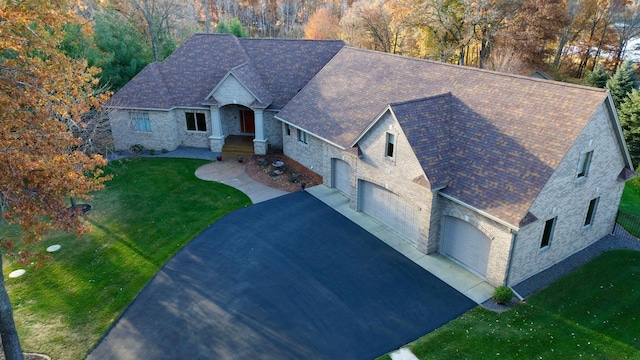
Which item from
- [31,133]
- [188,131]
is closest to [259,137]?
[188,131]

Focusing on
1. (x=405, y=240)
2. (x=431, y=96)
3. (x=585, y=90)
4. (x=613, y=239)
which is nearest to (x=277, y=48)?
(x=431, y=96)

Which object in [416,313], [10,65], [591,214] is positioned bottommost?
[416,313]

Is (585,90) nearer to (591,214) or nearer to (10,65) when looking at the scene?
(591,214)

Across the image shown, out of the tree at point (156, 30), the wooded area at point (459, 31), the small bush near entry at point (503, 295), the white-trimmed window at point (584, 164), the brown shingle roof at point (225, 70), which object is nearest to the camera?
the small bush near entry at point (503, 295)

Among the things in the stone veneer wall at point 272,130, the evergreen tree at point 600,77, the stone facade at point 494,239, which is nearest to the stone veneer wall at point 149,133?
the stone veneer wall at point 272,130

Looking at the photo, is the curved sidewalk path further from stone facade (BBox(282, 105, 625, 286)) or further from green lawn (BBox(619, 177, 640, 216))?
green lawn (BBox(619, 177, 640, 216))

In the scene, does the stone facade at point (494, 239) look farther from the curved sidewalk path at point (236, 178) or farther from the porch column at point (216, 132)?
the porch column at point (216, 132)
